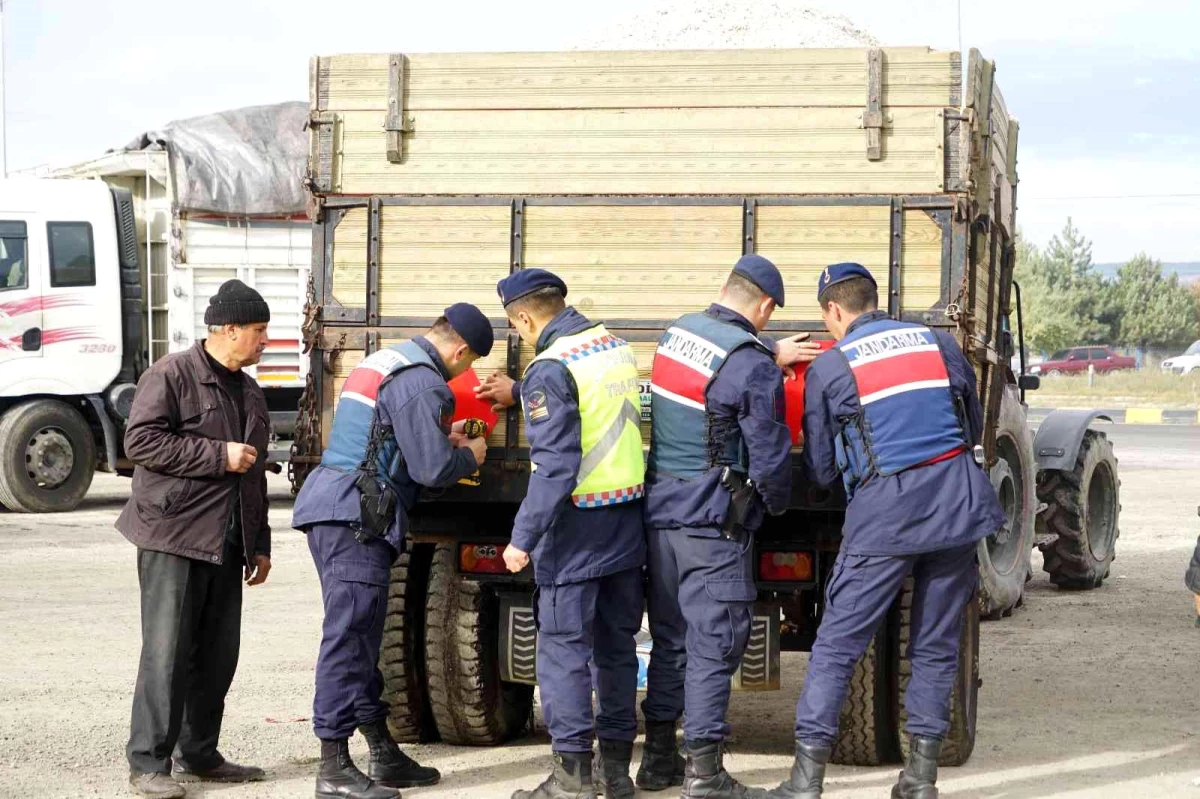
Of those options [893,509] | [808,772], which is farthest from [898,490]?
[808,772]

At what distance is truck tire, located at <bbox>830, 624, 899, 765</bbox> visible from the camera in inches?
235

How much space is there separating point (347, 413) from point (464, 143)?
123 cm

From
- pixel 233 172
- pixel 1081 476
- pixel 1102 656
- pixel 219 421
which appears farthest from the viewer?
pixel 233 172

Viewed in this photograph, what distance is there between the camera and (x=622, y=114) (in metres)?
6.16

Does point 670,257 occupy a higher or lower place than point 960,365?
higher

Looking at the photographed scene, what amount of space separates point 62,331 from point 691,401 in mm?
10695

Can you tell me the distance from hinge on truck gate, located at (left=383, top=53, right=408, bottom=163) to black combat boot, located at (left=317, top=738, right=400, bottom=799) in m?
A: 2.24

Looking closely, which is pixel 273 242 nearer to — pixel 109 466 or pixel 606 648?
pixel 109 466

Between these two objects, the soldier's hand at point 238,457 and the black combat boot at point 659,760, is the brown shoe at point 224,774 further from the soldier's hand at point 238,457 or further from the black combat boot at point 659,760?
the black combat boot at point 659,760

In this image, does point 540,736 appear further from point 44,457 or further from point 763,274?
point 44,457

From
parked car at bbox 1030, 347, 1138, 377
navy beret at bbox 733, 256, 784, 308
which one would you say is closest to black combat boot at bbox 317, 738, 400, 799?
navy beret at bbox 733, 256, 784, 308

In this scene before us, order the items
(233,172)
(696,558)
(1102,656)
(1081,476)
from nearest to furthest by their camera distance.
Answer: (696,558), (1102,656), (1081,476), (233,172)

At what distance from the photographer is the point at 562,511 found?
5.50m

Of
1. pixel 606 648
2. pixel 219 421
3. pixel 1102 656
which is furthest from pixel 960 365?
pixel 1102 656
